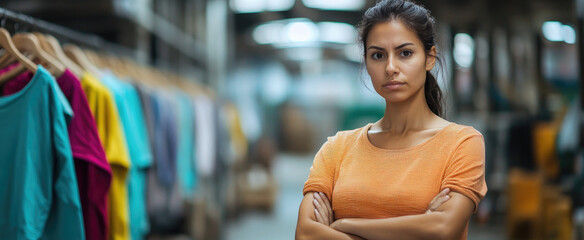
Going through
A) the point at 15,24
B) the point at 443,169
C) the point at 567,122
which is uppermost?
the point at 15,24

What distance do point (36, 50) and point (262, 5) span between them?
5090 millimetres

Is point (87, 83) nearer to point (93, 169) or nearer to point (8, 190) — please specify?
point (93, 169)

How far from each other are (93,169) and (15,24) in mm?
709

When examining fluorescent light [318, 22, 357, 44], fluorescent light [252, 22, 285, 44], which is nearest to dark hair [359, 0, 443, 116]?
fluorescent light [318, 22, 357, 44]

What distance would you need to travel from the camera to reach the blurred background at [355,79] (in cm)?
396

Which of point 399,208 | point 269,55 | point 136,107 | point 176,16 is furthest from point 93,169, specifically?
point 269,55

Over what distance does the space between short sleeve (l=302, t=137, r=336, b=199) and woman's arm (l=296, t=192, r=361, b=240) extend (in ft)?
0.07

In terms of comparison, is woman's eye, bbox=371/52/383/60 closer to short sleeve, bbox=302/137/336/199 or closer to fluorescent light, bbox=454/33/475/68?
short sleeve, bbox=302/137/336/199

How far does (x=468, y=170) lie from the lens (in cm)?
112

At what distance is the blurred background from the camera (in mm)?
3959

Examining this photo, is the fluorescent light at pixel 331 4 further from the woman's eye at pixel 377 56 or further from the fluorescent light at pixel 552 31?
the woman's eye at pixel 377 56

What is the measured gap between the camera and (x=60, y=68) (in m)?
1.93

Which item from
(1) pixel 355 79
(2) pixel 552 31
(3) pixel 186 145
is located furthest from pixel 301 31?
(3) pixel 186 145

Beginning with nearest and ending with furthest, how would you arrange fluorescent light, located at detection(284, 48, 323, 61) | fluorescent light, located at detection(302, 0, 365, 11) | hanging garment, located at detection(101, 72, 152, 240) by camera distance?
hanging garment, located at detection(101, 72, 152, 240), fluorescent light, located at detection(302, 0, 365, 11), fluorescent light, located at detection(284, 48, 323, 61)
